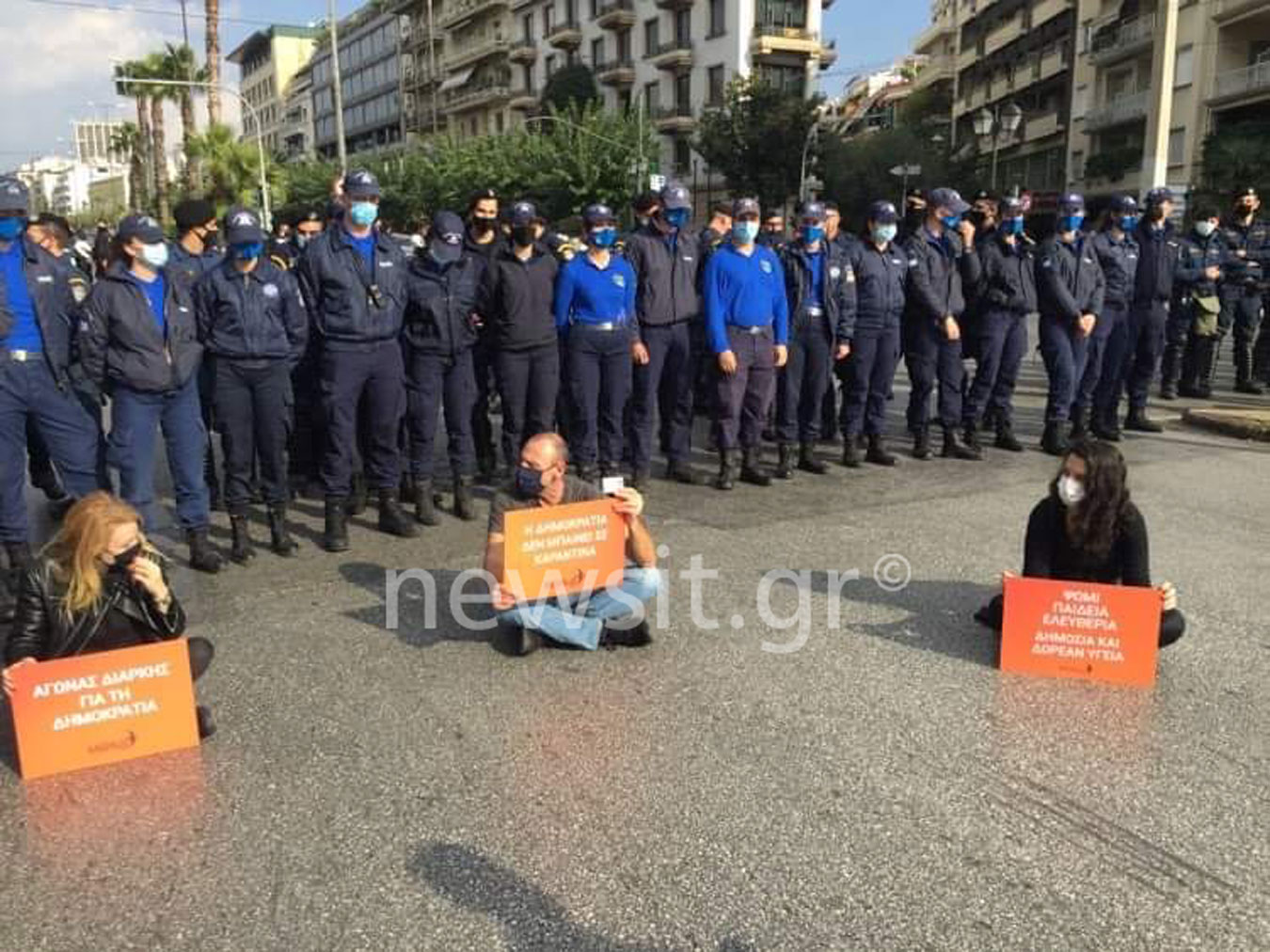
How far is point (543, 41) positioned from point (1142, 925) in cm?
7182

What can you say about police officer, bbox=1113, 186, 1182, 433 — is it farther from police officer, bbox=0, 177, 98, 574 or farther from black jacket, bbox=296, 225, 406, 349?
police officer, bbox=0, 177, 98, 574

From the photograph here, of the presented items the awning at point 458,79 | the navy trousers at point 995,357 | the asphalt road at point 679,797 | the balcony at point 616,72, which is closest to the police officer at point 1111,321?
the navy trousers at point 995,357

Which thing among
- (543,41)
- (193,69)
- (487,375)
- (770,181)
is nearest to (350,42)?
(543,41)

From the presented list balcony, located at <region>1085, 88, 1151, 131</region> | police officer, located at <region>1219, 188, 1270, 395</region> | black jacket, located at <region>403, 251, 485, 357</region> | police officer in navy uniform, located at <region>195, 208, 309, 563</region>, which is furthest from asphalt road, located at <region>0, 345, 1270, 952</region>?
balcony, located at <region>1085, 88, 1151, 131</region>

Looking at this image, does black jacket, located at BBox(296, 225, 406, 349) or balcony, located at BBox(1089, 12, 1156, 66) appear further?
balcony, located at BBox(1089, 12, 1156, 66)

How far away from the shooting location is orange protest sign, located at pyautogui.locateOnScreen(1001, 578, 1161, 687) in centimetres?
400

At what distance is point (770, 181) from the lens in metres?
45.4

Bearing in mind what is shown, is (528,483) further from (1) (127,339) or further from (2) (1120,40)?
(2) (1120,40)

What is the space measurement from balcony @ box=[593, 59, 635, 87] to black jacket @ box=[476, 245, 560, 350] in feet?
186

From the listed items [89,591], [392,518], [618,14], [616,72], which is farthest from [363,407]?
[618,14]

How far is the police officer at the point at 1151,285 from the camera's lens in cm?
891

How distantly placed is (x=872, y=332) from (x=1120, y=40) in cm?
4440

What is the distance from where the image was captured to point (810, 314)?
24.8 ft

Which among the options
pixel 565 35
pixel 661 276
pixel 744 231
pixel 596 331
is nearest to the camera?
pixel 596 331
